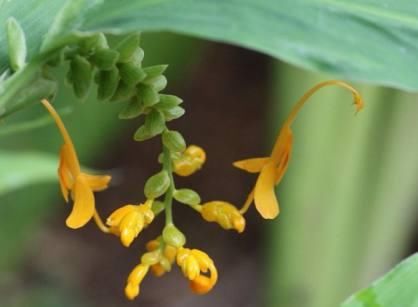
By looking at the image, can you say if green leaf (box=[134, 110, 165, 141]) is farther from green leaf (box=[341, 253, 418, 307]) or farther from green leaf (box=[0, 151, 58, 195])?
green leaf (box=[0, 151, 58, 195])

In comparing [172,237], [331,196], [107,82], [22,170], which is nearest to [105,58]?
[107,82]

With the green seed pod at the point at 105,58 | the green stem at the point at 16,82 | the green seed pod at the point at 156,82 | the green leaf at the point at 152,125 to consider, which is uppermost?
the green seed pod at the point at 105,58

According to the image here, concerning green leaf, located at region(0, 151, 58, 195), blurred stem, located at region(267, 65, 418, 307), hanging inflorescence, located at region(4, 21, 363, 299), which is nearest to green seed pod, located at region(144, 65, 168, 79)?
hanging inflorescence, located at region(4, 21, 363, 299)

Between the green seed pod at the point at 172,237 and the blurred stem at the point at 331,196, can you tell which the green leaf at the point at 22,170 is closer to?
the green seed pod at the point at 172,237

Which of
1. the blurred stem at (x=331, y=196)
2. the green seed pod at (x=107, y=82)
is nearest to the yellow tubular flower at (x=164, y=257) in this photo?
the green seed pod at (x=107, y=82)

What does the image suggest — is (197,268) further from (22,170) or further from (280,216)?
(280,216)

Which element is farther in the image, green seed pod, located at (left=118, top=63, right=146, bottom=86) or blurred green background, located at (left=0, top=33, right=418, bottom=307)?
blurred green background, located at (left=0, top=33, right=418, bottom=307)

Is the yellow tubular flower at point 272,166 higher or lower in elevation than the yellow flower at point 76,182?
higher
